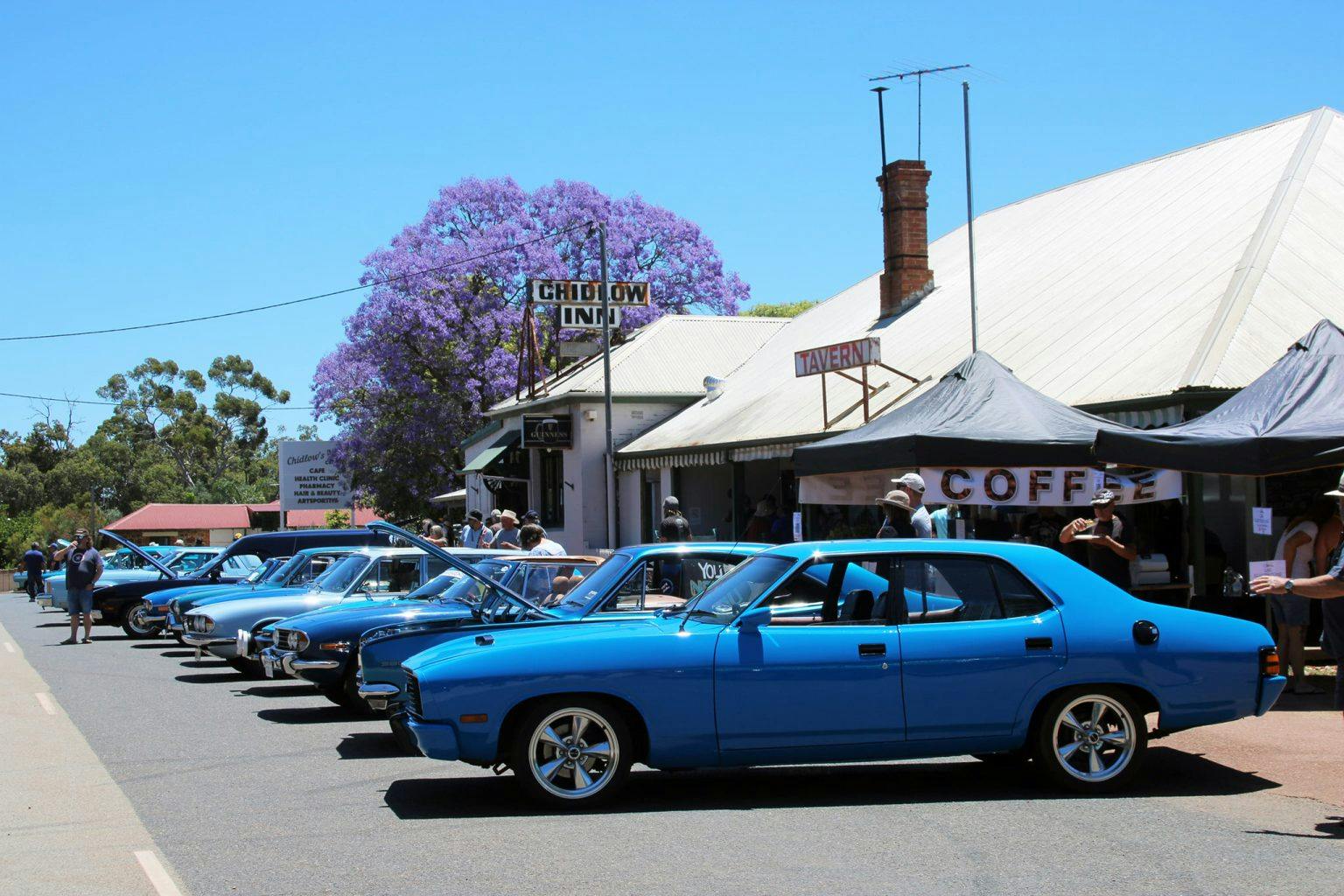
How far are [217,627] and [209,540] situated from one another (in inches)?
2875

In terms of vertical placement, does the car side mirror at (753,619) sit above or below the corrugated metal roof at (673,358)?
below

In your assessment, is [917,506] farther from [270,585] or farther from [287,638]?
[270,585]

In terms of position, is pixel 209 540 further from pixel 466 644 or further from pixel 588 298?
pixel 466 644

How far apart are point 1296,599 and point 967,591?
14.9ft

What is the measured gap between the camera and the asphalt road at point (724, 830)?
6258 millimetres

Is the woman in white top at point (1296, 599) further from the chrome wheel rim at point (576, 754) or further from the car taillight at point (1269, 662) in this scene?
the chrome wheel rim at point (576, 754)

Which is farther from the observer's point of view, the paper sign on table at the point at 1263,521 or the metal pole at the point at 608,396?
the metal pole at the point at 608,396

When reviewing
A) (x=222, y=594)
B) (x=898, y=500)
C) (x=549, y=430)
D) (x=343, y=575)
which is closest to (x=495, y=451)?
(x=549, y=430)

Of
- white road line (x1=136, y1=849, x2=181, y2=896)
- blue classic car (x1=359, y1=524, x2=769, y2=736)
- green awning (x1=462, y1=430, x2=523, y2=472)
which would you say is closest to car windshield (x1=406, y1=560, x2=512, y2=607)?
blue classic car (x1=359, y1=524, x2=769, y2=736)

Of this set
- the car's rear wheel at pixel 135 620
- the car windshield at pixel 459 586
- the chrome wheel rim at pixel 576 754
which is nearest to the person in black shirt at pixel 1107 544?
the car windshield at pixel 459 586

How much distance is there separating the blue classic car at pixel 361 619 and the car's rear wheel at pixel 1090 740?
15.4 ft

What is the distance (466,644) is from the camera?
8234 millimetres

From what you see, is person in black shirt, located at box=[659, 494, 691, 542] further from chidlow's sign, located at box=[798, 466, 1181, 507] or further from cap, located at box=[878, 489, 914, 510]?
cap, located at box=[878, 489, 914, 510]

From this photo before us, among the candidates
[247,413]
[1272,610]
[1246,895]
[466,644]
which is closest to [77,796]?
[466,644]
